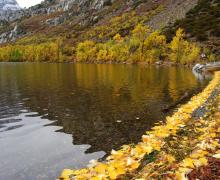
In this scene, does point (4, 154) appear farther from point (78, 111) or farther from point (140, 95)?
point (140, 95)

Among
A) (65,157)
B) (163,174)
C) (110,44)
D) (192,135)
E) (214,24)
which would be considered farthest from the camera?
(110,44)

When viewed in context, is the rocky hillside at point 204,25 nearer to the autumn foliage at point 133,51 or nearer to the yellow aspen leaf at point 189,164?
the autumn foliage at point 133,51

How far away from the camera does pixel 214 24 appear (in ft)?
358

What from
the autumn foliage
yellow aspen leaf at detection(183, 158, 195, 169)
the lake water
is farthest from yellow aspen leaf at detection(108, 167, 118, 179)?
the autumn foliage

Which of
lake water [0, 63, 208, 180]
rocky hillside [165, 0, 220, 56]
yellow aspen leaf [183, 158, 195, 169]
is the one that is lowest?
lake water [0, 63, 208, 180]

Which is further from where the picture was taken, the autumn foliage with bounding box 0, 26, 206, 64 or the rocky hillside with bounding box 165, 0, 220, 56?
the rocky hillside with bounding box 165, 0, 220, 56

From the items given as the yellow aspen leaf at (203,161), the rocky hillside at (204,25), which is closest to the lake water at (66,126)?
the yellow aspen leaf at (203,161)

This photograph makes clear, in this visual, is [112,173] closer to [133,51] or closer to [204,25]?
[133,51]

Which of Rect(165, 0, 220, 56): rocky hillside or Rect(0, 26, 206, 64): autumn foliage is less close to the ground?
Rect(165, 0, 220, 56): rocky hillside

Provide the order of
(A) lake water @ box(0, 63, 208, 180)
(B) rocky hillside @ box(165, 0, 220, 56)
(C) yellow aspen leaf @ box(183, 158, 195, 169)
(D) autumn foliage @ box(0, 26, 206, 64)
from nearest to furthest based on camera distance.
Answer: (C) yellow aspen leaf @ box(183, 158, 195, 169) → (A) lake water @ box(0, 63, 208, 180) → (D) autumn foliage @ box(0, 26, 206, 64) → (B) rocky hillside @ box(165, 0, 220, 56)

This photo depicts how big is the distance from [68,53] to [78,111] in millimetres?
129017

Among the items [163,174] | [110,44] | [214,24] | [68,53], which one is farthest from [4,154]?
[68,53]

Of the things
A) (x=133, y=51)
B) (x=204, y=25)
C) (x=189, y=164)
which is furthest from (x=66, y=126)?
(x=204, y=25)

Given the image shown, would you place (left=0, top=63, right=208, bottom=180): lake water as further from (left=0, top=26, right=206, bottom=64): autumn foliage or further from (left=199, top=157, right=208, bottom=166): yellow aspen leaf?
(left=0, top=26, right=206, bottom=64): autumn foliage
